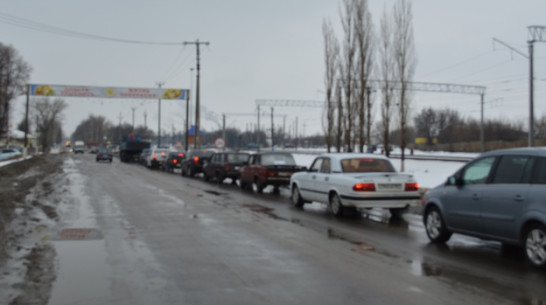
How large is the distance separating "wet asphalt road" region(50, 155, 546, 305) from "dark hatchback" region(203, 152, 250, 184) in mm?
12061

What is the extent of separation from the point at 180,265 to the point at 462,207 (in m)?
4.48

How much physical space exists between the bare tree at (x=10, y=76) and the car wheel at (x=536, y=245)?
213 ft

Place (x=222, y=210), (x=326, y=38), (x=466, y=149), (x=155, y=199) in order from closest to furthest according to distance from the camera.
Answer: (x=222, y=210) < (x=155, y=199) < (x=326, y=38) < (x=466, y=149)

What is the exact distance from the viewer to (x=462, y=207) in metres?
8.64

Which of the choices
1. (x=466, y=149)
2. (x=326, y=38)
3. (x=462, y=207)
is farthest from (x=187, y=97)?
(x=466, y=149)

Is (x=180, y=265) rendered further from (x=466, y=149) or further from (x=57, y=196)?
(x=466, y=149)

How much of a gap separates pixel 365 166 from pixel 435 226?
3675 millimetres

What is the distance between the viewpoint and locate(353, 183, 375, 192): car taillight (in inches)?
474

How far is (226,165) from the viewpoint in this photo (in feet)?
82.2

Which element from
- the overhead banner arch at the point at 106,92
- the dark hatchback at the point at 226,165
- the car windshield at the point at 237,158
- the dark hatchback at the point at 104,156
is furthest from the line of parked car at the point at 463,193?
the dark hatchback at the point at 104,156

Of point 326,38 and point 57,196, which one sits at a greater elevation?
point 326,38

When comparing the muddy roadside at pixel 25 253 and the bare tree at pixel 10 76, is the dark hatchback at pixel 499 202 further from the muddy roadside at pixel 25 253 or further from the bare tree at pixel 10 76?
the bare tree at pixel 10 76

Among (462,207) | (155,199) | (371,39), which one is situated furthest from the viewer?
(371,39)

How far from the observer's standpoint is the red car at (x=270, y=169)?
65.3 feet
